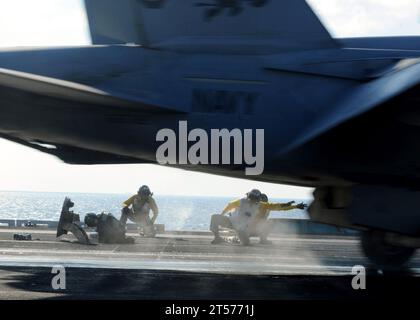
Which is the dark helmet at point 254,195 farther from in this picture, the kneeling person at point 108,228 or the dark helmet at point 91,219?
the dark helmet at point 91,219

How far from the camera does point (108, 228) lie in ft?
43.5

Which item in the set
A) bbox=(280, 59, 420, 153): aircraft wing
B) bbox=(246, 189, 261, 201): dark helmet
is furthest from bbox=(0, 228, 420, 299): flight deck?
bbox=(280, 59, 420, 153): aircraft wing

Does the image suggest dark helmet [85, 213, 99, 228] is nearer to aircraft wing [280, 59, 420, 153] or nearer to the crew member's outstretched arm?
the crew member's outstretched arm

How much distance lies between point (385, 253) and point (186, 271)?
291 centimetres

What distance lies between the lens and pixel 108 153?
920 cm

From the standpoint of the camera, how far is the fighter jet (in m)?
8.28

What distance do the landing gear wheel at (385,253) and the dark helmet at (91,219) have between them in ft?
16.4

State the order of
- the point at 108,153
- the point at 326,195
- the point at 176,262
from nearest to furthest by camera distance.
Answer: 1. the point at 108,153
2. the point at 326,195
3. the point at 176,262
